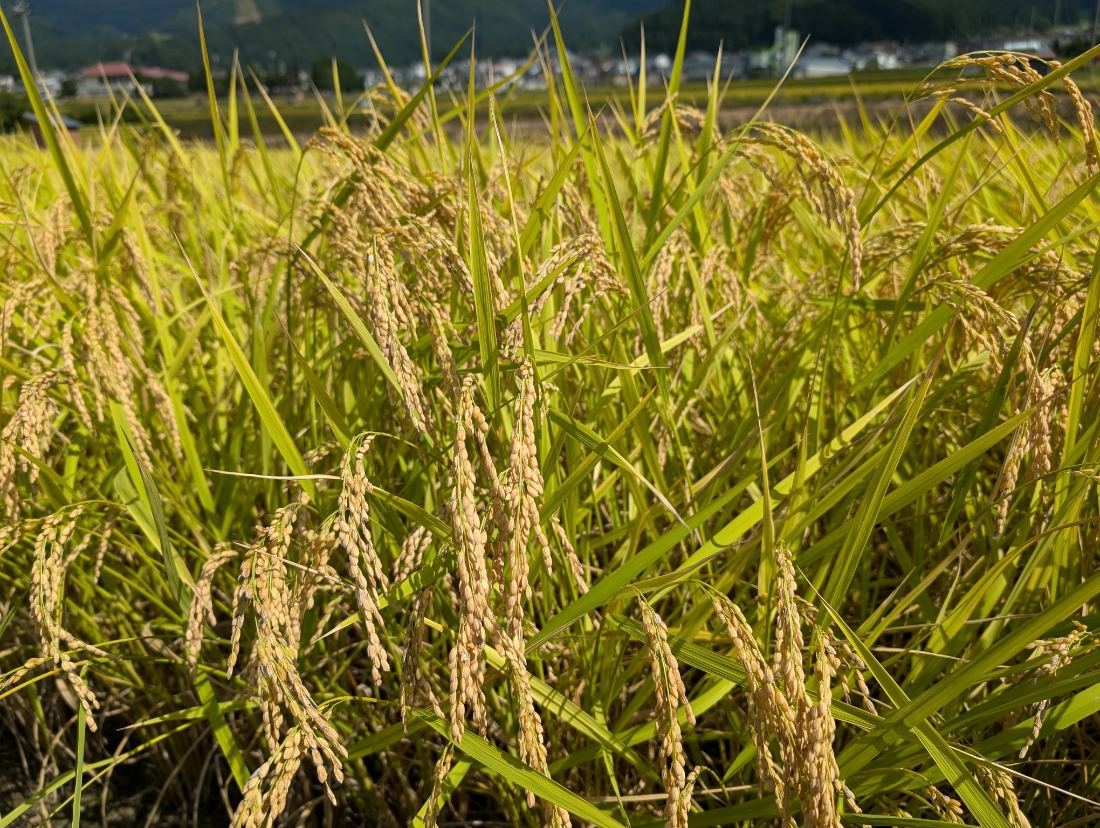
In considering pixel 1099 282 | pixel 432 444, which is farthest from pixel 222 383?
pixel 1099 282

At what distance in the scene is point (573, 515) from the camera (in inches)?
48.1

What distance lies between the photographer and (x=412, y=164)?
184cm

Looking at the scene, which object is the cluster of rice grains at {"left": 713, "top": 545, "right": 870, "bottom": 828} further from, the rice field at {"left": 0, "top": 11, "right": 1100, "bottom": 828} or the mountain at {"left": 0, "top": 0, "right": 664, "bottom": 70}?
the mountain at {"left": 0, "top": 0, "right": 664, "bottom": 70}

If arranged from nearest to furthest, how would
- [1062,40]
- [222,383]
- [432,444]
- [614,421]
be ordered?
[432,444], [614,421], [222,383], [1062,40]

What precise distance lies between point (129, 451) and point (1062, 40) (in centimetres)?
1794

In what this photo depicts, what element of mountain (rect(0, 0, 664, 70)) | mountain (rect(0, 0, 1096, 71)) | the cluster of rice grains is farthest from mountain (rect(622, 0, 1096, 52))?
the cluster of rice grains

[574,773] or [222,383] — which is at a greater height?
[222,383]

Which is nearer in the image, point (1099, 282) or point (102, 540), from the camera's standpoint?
point (1099, 282)

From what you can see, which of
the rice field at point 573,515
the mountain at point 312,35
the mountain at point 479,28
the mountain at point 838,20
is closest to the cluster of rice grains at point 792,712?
the rice field at point 573,515

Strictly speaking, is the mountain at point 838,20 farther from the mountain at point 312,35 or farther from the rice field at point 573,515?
the rice field at point 573,515

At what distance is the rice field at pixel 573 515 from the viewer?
0.85 m

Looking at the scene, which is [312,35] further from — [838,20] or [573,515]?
[573,515]

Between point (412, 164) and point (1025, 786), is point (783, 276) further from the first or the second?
point (1025, 786)

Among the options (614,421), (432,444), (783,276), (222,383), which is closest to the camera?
(432,444)
